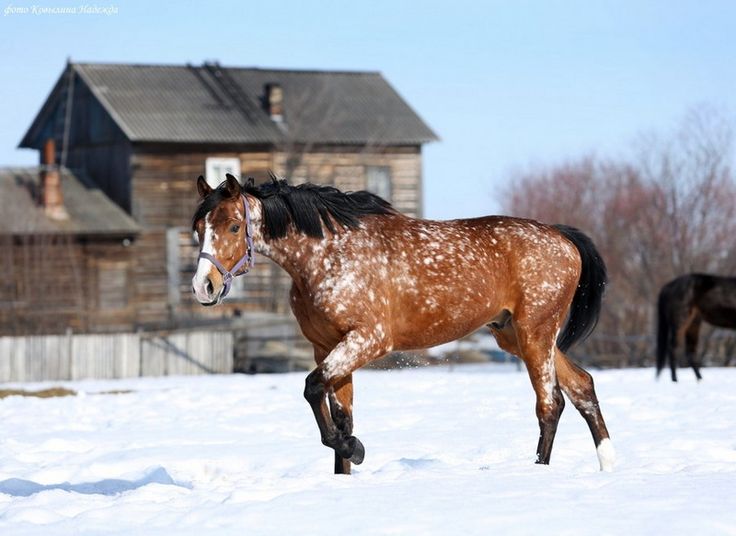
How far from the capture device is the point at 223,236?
8.01 metres

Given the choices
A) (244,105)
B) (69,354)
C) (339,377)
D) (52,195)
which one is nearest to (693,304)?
(339,377)

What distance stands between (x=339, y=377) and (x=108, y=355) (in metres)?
21.5

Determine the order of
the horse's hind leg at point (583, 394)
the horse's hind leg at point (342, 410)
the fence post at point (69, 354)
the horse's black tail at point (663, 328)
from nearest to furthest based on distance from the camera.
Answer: the horse's hind leg at point (342, 410), the horse's hind leg at point (583, 394), the horse's black tail at point (663, 328), the fence post at point (69, 354)

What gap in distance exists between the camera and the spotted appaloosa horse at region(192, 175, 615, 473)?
799cm

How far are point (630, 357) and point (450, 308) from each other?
83.9 ft

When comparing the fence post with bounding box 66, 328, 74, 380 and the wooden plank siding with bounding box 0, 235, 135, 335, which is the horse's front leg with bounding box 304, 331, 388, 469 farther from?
the wooden plank siding with bounding box 0, 235, 135, 335

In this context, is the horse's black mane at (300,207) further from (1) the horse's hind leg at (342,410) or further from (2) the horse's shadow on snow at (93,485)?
(2) the horse's shadow on snow at (93,485)

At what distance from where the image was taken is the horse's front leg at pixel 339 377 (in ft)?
25.6

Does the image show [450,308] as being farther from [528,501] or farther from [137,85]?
[137,85]

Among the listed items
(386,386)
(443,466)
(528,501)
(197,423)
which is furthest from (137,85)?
(528,501)

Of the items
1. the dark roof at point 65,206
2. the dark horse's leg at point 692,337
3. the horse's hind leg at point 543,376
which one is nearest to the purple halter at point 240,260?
the horse's hind leg at point 543,376

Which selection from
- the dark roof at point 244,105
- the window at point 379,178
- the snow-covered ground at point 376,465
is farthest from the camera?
the window at point 379,178

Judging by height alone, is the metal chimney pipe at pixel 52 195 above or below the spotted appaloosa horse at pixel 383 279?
above

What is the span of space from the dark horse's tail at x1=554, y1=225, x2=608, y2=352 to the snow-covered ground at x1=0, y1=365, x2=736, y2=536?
3.26 ft
